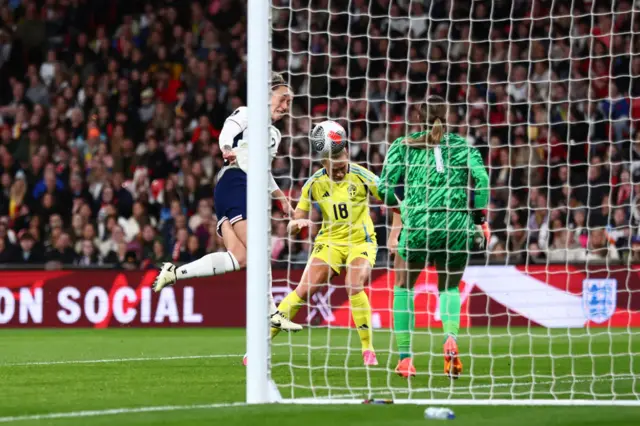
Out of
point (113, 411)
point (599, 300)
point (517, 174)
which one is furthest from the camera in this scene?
point (517, 174)

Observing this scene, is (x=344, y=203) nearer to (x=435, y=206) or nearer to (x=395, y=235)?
(x=395, y=235)

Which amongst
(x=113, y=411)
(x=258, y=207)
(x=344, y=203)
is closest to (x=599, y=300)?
(x=344, y=203)

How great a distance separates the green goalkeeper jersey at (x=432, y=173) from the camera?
8.57 meters

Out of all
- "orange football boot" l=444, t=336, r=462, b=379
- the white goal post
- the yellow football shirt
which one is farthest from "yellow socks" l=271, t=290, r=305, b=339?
the white goal post

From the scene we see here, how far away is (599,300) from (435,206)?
21.6 feet

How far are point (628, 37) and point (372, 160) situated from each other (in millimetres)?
4385

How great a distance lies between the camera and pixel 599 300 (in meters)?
14.6

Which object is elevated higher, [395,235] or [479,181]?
[479,181]

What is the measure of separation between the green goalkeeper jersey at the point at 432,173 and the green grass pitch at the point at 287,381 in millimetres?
976

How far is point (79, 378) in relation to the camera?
27.4ft

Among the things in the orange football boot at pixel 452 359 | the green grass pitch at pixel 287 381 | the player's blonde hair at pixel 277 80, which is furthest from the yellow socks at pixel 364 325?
the player's blonde hair at pixel 277 80

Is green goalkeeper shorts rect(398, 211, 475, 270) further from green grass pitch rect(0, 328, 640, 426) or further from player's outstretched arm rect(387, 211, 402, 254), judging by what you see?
green grass pitch rect(0, 328, 640, 426)

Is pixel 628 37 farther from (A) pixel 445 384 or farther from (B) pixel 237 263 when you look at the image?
(A) pixel 445 384

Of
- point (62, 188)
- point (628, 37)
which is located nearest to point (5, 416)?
point (628, 37)
